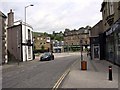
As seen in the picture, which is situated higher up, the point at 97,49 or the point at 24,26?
the point at 24,26

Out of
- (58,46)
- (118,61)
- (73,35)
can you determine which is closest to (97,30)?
(118,61)

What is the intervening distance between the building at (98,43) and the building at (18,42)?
40.3 ft

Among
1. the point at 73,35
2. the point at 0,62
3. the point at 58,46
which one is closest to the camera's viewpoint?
the point at 0,62

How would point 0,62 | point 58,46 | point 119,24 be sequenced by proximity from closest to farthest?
point 119,24
point 0,62
point 58,46

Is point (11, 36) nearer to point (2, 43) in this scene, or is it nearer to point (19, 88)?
point (2, 43)

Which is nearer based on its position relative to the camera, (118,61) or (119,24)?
(119,24)

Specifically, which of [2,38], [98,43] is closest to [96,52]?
[98,43]

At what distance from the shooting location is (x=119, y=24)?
23688 mm

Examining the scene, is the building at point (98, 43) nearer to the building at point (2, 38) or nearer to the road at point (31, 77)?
the building at point (2, 38)

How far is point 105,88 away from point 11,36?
38.9 m

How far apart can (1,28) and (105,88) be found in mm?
26937

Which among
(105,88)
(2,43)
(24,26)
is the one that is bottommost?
(105,88)

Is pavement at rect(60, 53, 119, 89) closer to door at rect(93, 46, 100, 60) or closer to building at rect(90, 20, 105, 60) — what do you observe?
building at rect(90, 20, 105, 60)

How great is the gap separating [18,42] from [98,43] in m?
14.5
